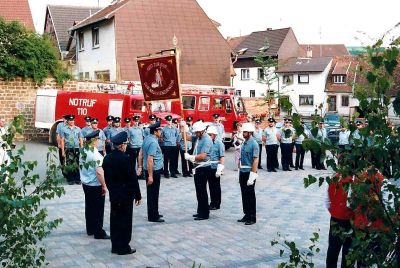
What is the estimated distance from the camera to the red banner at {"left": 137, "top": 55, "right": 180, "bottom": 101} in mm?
10731

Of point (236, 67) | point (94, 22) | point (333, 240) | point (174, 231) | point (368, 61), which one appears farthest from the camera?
point (236, 67)

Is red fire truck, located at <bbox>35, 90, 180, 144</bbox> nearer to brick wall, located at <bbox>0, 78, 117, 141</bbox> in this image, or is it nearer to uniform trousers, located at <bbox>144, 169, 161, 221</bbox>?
brick wall, located at <bbox>0, 78, 117, 141</bbox>

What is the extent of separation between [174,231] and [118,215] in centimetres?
157

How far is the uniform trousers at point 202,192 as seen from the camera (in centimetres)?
983

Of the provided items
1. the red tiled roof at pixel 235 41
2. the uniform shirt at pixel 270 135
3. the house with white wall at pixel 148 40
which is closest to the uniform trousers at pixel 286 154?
the uniform shirt at pixel 270 135

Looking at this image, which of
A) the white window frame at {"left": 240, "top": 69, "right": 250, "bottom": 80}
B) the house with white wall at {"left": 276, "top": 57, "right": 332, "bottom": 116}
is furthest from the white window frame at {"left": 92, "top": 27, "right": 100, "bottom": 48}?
the white window frame at {"left": 240, "top": 69, "right": 250, "bottom": 80}

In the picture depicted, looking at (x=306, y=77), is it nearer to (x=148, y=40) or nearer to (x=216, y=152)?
(x=148, y=40)

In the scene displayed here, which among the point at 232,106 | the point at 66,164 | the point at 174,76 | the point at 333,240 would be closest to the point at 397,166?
the point at 66,164

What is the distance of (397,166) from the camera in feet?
8.99

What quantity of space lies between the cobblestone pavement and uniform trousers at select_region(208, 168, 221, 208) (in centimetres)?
20

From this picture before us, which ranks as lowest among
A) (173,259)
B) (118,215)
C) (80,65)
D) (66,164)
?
(173,259)

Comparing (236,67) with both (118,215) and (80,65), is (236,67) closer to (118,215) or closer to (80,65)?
(80,65)

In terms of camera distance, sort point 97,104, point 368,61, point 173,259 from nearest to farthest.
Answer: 1. point 368,61
2. point 173,259
3. point 97,104

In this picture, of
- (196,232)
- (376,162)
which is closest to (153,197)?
(196,232)
